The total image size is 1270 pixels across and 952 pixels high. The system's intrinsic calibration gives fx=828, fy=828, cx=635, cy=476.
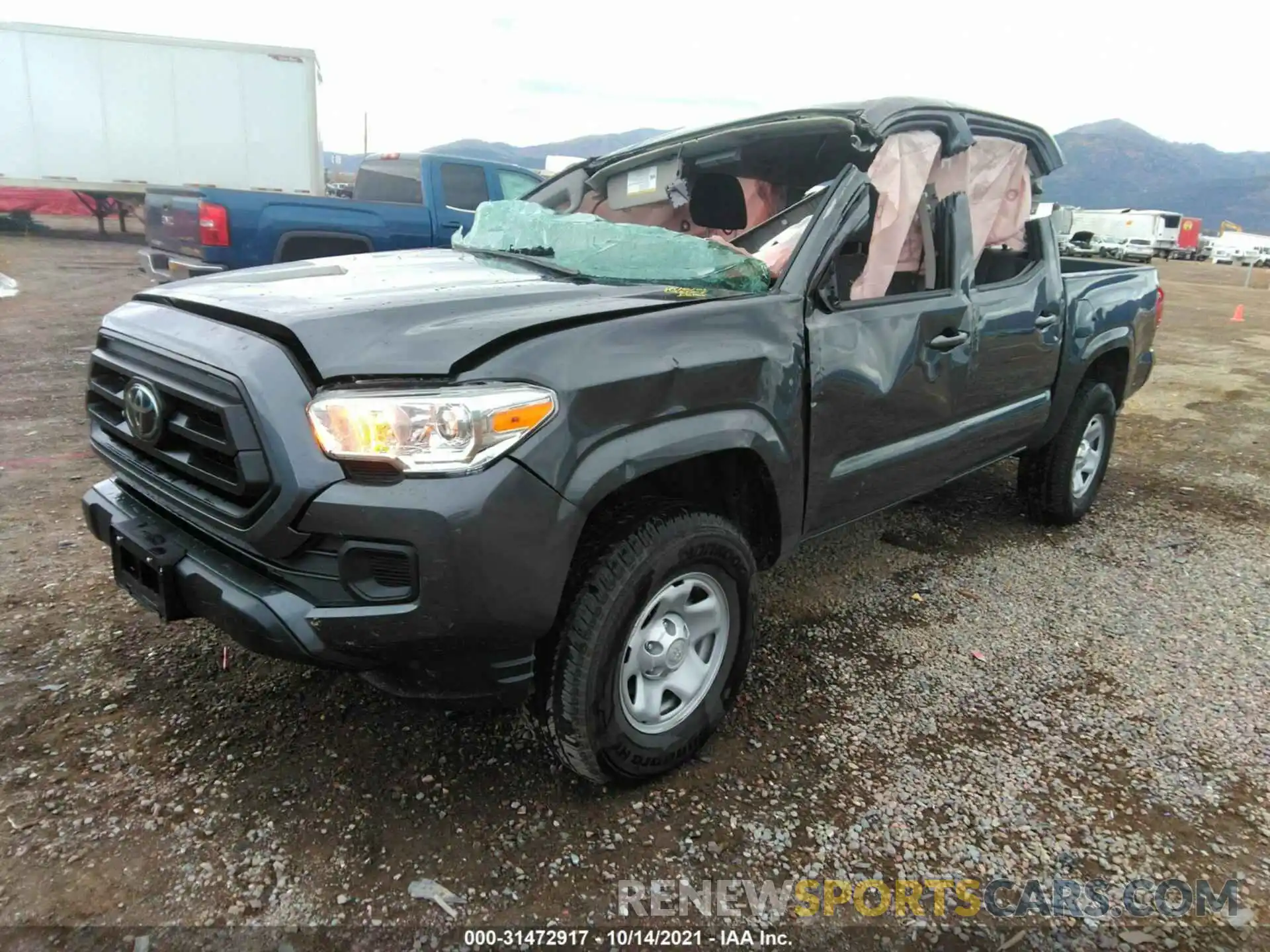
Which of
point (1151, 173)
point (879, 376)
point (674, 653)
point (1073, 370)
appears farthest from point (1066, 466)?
point (1151, 173)

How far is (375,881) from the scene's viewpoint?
1979 mm

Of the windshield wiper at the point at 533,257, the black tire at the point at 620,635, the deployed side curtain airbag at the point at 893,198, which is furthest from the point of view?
the deployed side curtain airbag at the point at 893,198

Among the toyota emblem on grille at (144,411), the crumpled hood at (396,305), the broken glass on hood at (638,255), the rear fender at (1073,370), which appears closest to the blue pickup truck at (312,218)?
the broken glass on hood at (638,255)

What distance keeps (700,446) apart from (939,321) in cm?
140

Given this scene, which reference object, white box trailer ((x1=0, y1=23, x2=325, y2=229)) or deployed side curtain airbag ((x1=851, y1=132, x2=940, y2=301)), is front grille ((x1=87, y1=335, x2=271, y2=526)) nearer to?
deployed side curtain airbag ((x1=851, y1=132, x2=940, y2=301))

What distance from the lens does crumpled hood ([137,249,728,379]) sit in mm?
1873

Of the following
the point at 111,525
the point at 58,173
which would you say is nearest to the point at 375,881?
the point at 111,525

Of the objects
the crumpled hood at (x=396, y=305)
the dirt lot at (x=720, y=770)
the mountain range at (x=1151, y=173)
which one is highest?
the mountain range at (x=1151, y=173)

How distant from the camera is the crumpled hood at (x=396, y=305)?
1873mm

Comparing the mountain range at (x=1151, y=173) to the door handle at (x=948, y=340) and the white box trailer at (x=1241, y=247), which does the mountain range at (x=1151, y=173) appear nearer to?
the white box trailer at (x=1241, y=247)

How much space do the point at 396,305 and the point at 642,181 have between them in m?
2.03

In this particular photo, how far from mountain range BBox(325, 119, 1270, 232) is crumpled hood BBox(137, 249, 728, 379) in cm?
9678

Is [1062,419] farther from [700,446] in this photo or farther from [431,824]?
[431,824]

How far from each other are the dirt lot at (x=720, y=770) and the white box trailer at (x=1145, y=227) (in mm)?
41333
